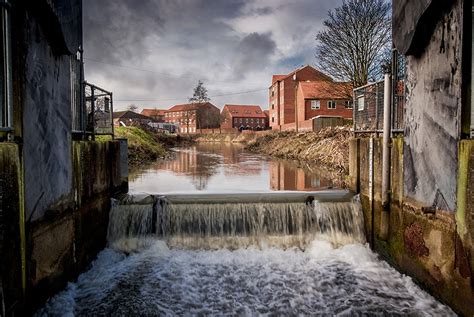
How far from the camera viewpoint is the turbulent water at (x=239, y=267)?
213 inches

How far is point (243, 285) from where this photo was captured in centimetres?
613

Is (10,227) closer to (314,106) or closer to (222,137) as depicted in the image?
(314,106)

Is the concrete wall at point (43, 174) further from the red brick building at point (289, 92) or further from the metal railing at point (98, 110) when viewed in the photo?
the red brick building at point (289, 92)

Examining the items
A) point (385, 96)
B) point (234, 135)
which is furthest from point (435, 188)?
point (234, 135)

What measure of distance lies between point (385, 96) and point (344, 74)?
1937 cm

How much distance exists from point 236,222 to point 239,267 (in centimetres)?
128

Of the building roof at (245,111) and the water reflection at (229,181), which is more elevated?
the building roof at (245,111)

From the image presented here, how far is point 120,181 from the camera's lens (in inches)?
383

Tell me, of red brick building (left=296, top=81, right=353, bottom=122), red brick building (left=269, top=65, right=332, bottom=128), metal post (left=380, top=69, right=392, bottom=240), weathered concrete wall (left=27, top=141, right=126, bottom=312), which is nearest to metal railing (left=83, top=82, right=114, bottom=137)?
weathered concrete wall (left=27, top=141, right=126, bottom=312)

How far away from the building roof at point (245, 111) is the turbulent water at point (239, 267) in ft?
318

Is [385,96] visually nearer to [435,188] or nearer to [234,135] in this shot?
[435,188]

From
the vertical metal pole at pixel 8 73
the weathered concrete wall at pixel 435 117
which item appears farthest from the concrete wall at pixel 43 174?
the weathered concrete wall at pixel 435 117

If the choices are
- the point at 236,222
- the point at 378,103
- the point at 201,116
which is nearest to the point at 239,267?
the point at 236,222

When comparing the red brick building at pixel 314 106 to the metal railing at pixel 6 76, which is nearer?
the metal railing at pixel 6 76
